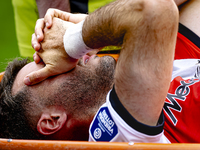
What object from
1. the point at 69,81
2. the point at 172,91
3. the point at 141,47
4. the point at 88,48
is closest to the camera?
the point at 141,47

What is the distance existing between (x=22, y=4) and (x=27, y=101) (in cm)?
81

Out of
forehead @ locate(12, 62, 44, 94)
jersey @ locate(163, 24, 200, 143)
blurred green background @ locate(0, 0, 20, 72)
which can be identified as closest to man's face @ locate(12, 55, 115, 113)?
forehead @ locate(12, 62, 44, 94)

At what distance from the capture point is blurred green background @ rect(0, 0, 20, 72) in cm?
183

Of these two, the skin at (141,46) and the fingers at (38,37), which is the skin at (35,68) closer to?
the fingers at (38,37)

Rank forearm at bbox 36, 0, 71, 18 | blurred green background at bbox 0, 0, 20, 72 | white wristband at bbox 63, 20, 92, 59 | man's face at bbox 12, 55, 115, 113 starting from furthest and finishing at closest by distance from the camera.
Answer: blurred green background at bbox 0, 0, 20, 72 → forearm at bbox 36, 0, 71, 18 → man's face at bbox 12, 55, 115, 113 → white wristband at bbox 63, 20, 92, 59

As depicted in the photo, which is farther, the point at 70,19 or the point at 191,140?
the point at 70,19

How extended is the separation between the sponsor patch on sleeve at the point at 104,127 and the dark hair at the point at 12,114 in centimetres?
29

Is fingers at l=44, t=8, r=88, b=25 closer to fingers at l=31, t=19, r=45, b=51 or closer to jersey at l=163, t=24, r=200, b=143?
fingers at l=31, t=19, r=45, b=51

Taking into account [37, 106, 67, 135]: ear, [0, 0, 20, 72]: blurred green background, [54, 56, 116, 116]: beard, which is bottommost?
[0, 0, 20, 72]: blurred green background

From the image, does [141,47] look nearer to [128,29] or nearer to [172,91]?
[128,29]

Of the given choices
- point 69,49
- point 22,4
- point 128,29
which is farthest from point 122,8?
point 22,4

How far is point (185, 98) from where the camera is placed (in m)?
0.77

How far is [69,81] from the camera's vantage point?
2.40 feet

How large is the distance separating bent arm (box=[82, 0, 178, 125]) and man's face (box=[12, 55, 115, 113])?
0.67ft
